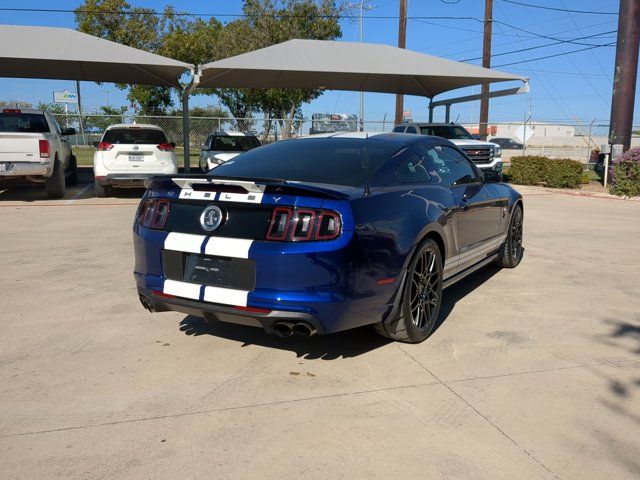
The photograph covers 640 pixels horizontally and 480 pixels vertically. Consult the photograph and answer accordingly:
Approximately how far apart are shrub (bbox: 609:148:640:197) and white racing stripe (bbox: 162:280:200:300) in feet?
49.4

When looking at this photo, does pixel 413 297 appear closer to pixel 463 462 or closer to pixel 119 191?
pixel 463 462

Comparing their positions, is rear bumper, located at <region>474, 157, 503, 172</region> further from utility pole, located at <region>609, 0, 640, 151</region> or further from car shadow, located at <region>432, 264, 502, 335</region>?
car shadow, located at <region>432, 264, 502, 335</region>

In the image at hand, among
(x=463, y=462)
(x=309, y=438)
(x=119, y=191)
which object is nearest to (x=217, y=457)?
(x=309, y=438)

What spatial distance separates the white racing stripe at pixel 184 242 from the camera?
3717mm

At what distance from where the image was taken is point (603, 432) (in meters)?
3.11

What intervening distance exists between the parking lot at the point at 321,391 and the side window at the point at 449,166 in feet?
3.77

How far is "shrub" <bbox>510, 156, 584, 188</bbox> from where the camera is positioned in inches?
713

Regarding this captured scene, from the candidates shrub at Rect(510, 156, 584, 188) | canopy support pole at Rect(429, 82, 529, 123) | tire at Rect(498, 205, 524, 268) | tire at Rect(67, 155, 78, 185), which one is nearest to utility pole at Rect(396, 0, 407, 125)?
canopy support pole at Rect(429, 82, 529, 123)

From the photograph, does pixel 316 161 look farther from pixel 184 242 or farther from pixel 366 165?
pixel 184 242

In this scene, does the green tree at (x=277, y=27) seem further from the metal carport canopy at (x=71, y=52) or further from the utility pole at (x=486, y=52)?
the metal carport canopy at (x=71, y=52)

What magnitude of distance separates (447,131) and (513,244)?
10859 millimetres

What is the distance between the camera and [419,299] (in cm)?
433

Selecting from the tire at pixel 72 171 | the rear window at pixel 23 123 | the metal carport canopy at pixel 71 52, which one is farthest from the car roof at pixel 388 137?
the tire at pixel 72 171

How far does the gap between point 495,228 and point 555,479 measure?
362cm
